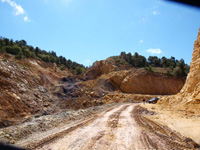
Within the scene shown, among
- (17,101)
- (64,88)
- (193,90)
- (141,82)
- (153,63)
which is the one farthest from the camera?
(153,63)

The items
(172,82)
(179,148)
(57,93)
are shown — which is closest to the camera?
(179,148)

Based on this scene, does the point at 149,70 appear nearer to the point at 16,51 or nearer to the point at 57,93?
the point at 57,93

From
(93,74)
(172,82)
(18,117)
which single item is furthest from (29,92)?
(172,82)

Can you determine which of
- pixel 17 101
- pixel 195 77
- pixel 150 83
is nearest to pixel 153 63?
pixel 150 83

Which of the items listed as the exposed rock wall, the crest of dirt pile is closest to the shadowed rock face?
the crest of dirt pile

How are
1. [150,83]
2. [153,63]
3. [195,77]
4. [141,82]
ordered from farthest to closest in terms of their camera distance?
Answer: [153,63] → [141,82] → [150,83] → [195,77]

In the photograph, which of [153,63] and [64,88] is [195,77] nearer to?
[64,88]

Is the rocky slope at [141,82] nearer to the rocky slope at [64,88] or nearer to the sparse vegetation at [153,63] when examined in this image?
the rocky slope at [64,88]

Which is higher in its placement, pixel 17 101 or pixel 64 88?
pixel 64 88

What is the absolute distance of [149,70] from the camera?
4459cm

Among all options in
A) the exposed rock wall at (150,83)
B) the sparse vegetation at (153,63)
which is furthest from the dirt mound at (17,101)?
the sparse vegetation at (153,63)

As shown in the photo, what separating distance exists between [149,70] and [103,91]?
17.7 meters

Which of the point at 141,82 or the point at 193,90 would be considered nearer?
the point at 193,90

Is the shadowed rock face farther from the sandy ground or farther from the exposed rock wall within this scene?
the exposed rock wall
